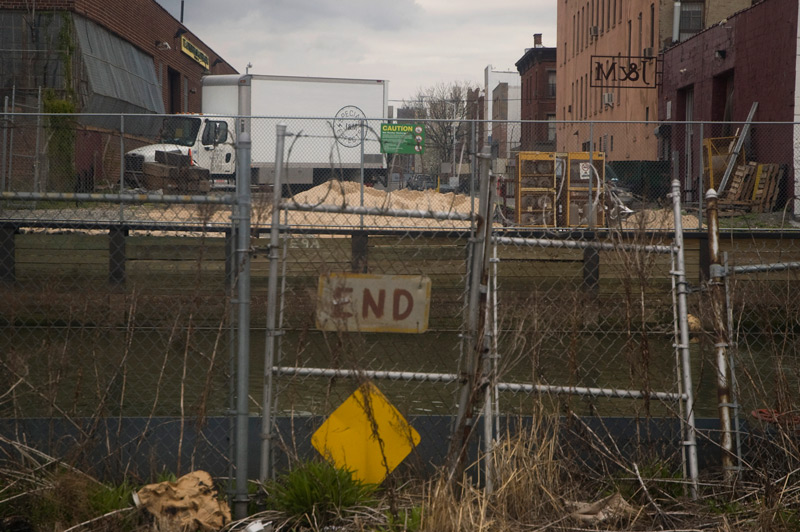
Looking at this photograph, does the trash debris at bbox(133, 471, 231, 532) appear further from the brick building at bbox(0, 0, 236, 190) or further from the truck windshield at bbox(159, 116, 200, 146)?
the truck windshield at bbox(159, 116, 200, 146)

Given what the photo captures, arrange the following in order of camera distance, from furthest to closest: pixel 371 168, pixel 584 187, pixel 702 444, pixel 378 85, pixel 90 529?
pixel 378 85 → pixel 371 168 → pixel 584 187 → pixel 702 444 → pixel 90 529

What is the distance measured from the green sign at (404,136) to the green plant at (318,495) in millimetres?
11185

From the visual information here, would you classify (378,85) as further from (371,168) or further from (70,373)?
(70,373)

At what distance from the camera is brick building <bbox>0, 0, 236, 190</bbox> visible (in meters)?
18.3

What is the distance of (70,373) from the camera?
30.7 feet

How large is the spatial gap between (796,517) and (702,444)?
73 cm

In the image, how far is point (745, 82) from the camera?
937 inches

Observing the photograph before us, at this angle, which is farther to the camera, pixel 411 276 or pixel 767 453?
pixel 767 453

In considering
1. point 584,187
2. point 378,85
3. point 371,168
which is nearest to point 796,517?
point 584,187

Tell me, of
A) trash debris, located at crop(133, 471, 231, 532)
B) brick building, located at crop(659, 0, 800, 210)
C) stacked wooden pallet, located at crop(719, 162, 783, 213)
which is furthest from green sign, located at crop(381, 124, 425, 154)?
trash debris, located at crop(133, 471, 231, 532)

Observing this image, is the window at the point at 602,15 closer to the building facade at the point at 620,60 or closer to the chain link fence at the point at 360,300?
the building facade at the point at 620,60

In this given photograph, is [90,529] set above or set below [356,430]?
below

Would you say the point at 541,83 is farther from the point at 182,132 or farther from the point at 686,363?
the point at 686,363

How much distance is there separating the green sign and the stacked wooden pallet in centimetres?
762
